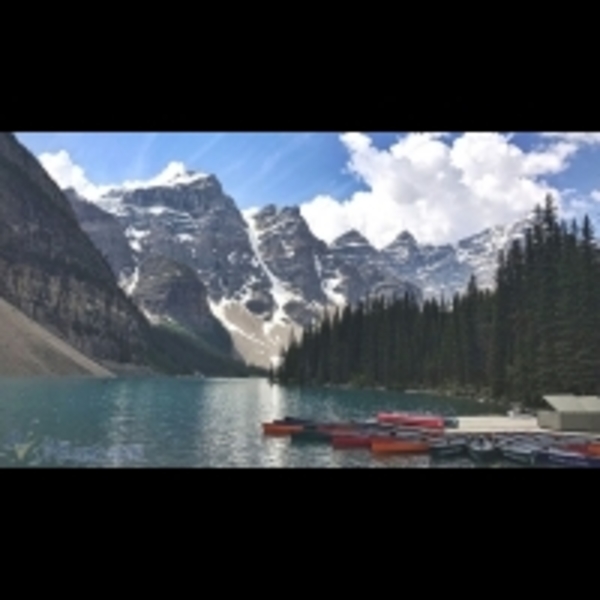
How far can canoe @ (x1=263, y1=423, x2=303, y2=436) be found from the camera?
18.7 metres

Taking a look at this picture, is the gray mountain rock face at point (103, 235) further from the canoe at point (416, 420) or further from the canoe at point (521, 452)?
the canoe at point (521, 452)

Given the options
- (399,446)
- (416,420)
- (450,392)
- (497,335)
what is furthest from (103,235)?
(399,446)

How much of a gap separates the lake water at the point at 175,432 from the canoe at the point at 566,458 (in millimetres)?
1905

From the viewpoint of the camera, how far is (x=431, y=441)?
15.9 meters

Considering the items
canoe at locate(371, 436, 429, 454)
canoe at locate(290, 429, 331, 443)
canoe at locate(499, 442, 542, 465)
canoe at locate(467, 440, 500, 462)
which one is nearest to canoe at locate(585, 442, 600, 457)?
canoe at locate(499, 442, 542, 465)

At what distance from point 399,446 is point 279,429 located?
159 inches

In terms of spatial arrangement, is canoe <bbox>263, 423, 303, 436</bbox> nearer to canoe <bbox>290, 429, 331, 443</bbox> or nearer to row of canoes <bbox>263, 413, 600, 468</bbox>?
row of canoes <bbox>263, 413, 600, 468</bbox>

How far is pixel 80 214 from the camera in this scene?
13300 centimetres

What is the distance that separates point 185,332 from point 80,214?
94.6 ft

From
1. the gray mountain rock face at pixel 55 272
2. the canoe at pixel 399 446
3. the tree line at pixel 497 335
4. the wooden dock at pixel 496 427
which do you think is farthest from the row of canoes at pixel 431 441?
the gray mountain rock face at pixel 55 272

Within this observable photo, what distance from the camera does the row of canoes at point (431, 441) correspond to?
1366cm

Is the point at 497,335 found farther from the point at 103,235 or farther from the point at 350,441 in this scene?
the point at 103,235
